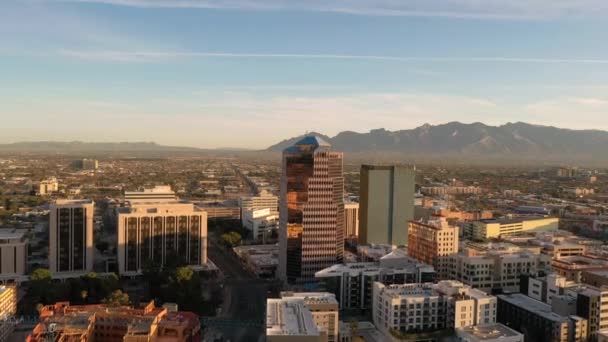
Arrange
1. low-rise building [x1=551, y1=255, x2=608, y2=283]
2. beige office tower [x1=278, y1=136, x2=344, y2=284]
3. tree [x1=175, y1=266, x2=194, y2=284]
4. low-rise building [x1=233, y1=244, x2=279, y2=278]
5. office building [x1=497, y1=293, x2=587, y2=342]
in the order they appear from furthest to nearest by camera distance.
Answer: low-rise building [x1=233, y1=244, x2=279, y2=278] → beige office tower [x1=278, y1=136, x2=344, y2=284] → low-rise building [x1=551, y1=255, x2=608, y2=283] → tree [x1=175, y1=266, x2=194, y2=284] → office building [x1=497, y1=293, x2=587, y2=342]

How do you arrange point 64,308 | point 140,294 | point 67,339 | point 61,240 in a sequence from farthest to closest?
point 61,240, point 140,294, point 64,308, point 67,339

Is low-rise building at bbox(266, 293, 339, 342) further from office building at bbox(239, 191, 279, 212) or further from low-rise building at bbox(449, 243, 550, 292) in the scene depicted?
office building at bbox(239, 191, 279, 212)

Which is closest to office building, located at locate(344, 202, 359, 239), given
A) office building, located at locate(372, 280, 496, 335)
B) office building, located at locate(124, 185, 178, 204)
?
office building, located at locate(124, 185, 178, 204)

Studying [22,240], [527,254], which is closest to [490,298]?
[527,254]

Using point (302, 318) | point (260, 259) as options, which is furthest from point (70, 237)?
point (302, 318)

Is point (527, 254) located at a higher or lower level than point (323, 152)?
lower

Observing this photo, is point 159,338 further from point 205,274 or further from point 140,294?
point 205,274
